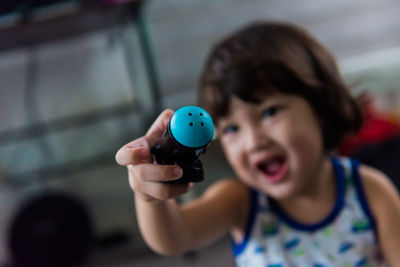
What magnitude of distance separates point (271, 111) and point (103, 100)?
98 centimetres

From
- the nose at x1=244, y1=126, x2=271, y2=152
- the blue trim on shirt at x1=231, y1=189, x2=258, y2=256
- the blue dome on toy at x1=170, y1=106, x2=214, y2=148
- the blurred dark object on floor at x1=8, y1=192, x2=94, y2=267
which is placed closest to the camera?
the blue dome on toy at x1=170, y1=106, x2=214, y2=148

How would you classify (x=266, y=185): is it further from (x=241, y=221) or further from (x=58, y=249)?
(x=58, y=249)

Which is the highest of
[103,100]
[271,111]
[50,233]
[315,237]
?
[271,111]

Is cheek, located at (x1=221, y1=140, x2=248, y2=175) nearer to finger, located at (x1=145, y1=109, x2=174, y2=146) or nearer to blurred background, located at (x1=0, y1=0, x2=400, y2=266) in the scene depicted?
finger, located at (x1=145, y1=109, x2=174, y2=146)

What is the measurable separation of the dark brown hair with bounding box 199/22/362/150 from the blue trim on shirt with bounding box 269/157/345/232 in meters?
0.07

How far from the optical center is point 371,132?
113cm

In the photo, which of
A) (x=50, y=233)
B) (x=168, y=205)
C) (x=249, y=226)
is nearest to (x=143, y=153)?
(x=168, y=205)

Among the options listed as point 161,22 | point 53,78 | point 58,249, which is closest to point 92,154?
point 53,78

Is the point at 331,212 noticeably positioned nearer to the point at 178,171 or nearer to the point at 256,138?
the point at 256,138

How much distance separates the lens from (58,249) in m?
1.08

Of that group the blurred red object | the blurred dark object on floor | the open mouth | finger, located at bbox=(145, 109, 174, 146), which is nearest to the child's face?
the open mouth

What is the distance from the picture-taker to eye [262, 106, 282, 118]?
1.73 feet

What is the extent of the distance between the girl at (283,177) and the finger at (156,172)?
0.15 metres

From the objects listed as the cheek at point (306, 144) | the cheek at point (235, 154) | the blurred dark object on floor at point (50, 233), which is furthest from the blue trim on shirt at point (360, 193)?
the blurred dark object on floor at point (50, 233)
